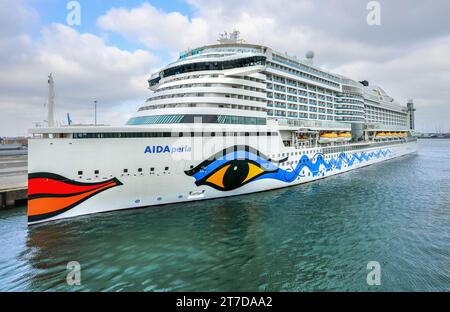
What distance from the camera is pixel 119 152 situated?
54.9 ft

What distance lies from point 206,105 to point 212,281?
51.8 feet

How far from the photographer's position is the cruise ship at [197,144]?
15492mm

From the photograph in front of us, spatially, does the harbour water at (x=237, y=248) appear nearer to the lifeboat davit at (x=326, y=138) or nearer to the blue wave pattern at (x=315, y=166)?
the blue wave pattern at (x=315, y=166)

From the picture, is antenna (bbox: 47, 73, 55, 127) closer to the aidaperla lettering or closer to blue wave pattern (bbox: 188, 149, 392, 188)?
the aidaperla lettering

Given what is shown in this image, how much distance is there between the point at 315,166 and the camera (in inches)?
1204

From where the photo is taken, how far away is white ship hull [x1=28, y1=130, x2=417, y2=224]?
49.6 ft

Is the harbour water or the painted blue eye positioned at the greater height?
the painted blue eye

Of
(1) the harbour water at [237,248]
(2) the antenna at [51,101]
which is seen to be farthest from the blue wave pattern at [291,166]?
(2) the antenna at [51,101]

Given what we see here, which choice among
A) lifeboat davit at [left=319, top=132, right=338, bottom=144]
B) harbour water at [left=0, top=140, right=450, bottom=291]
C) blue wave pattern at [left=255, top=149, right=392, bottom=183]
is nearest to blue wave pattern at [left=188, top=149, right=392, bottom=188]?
blue wave pattern at [left=255, top=149, right=392, bottom=183]

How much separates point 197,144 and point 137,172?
5135mm

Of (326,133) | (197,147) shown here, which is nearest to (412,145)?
(326,133)

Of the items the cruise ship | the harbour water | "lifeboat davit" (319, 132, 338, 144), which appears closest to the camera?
the harbour water

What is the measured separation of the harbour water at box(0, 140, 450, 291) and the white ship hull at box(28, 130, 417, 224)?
1.02 meters
